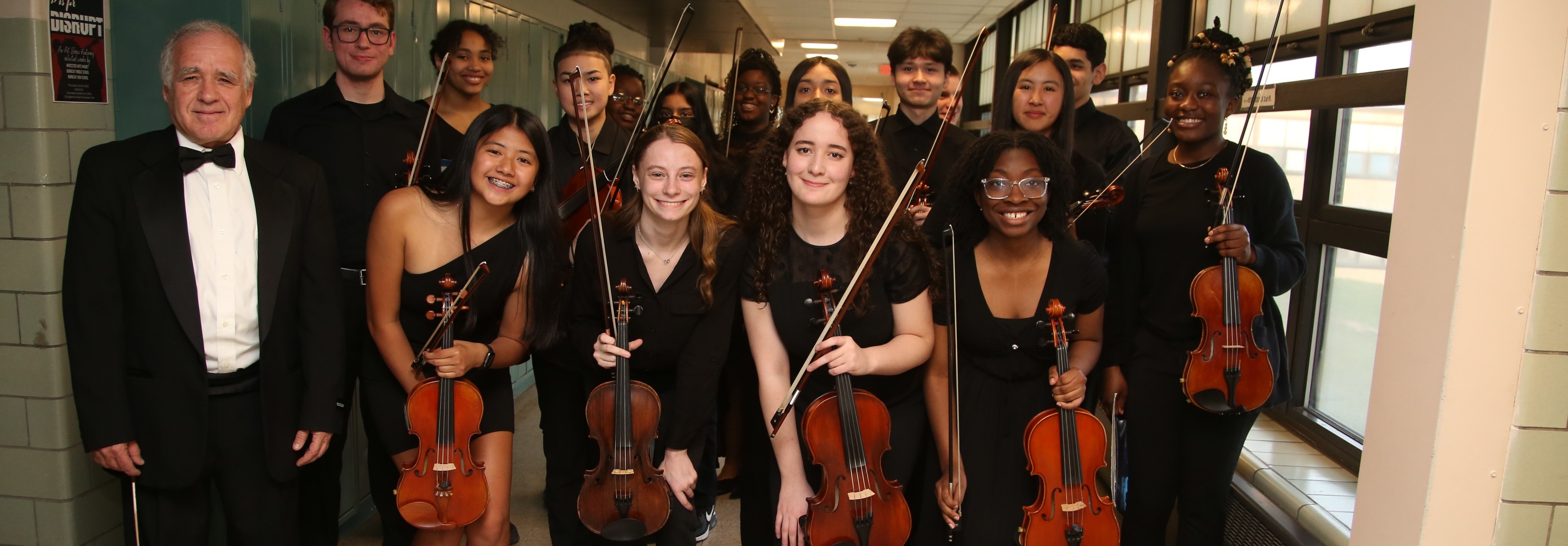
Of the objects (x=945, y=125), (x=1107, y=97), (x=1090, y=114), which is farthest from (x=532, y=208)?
(x=1107, y=97)

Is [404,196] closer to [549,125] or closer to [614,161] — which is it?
[614,161]

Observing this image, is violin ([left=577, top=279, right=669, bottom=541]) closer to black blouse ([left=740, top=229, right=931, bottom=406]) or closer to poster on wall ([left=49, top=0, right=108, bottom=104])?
black blouse ([left=740, top=229, right=931, bottom=406])

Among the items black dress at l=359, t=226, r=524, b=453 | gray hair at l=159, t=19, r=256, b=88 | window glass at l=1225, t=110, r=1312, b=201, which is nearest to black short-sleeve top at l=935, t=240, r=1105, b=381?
black dress at l=359, t=226, r=524, b=453

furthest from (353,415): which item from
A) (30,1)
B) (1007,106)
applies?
(1007,106)

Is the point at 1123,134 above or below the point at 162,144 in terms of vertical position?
above

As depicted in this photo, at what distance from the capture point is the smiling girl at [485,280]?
6.90 ft

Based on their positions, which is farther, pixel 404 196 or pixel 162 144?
pixel 404 196

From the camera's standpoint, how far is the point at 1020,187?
206cm

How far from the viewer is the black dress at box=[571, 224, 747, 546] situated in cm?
213

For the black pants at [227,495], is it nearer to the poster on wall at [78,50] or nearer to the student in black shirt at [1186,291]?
the poster on wall at [78,50]

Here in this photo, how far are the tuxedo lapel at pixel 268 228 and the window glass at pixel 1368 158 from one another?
2.97 meters

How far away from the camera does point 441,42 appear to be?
3178 mm

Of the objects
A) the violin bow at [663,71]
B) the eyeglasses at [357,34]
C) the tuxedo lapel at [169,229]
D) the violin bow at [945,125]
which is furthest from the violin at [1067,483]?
the eyeglasses at [357,34]

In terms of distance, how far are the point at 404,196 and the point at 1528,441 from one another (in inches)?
87.7
